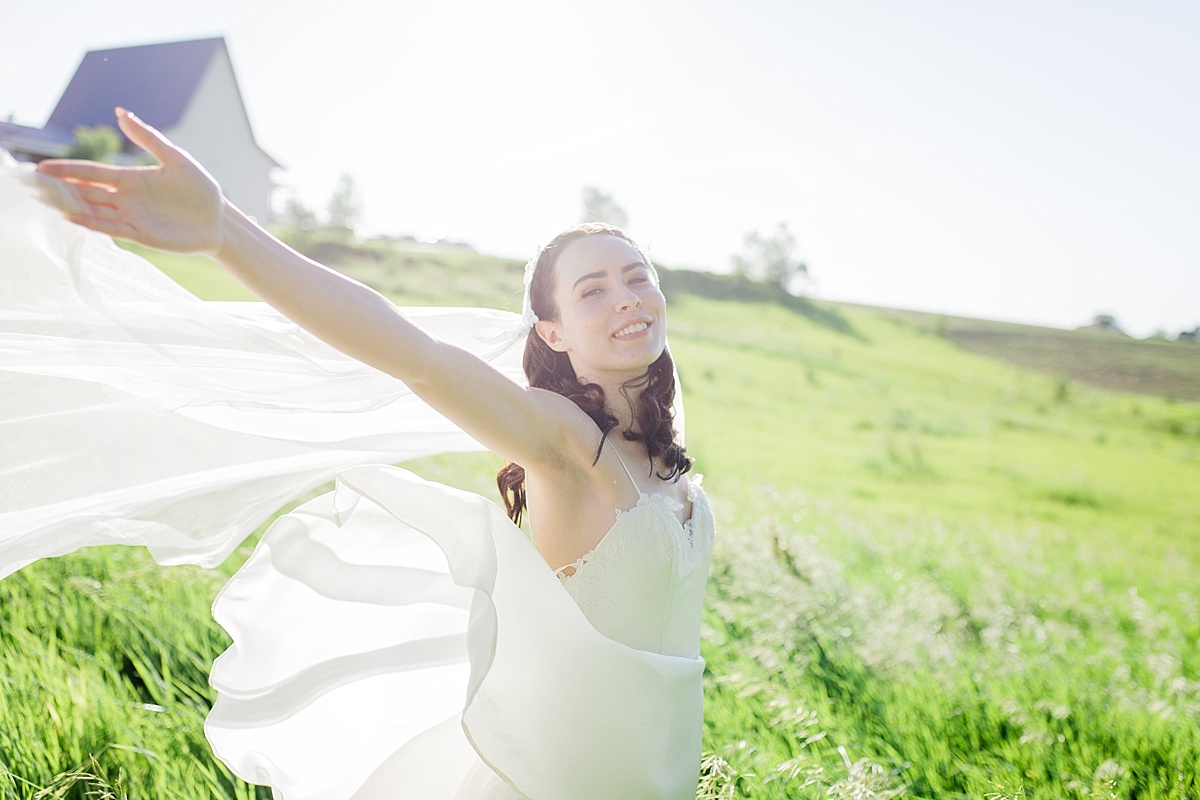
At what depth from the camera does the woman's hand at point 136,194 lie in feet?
4.43

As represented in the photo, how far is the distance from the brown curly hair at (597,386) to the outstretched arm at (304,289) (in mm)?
236

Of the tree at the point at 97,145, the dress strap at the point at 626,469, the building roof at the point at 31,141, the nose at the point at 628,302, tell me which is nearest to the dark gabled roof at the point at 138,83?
the building roof at the point at 31,141

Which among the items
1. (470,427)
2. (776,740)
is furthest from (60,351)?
(776,740)

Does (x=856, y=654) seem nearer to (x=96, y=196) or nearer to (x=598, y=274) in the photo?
(x=598, y=274)

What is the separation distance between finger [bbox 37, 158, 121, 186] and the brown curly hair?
119 centimetres

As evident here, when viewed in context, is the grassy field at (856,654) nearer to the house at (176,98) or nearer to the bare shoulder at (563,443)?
the bare shoulder at (563,443)

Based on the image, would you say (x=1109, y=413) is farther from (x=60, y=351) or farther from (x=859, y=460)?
(x=60, y=351)

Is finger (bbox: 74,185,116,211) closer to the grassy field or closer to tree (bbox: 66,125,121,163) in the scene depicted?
the grassy field

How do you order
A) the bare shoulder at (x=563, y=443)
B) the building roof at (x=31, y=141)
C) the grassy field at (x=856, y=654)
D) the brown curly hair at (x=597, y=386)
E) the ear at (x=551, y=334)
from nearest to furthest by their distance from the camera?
the bare shoulder at (x=563, y=443)
the brown curly hair at (x=597, y=386)
the ear at (x=551, y=334)
the grassy field at (x=856, y=654)
the building roof at (x=31, y=141)

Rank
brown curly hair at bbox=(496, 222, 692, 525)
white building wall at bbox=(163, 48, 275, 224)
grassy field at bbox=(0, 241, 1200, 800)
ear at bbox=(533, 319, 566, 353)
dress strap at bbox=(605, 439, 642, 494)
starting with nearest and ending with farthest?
1. dress strap at bbox=(605, 439, 642, 494)
2. brown curly hair at bbox=(496, 222, 692, 525)
3. ear at bbox=(533, 319, 566, 353)
4. grassy field at bbox=(0, 241, 1200, 800)
5. white building wall at bbox=(163, 48, 275, 224)

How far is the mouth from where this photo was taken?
2240mm

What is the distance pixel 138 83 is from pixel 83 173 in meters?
38.5

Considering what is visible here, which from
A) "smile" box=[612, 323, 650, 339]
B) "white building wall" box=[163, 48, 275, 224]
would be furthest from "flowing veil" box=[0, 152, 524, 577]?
"white building wall" box=[163, 48, 275, 224]

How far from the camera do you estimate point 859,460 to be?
15.2m
